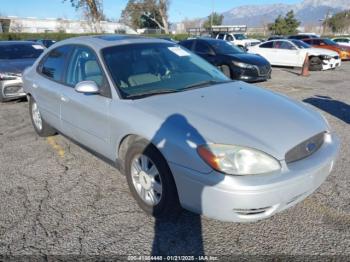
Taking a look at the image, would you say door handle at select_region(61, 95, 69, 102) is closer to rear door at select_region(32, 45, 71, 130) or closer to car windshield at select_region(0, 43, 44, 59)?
rear door at select_region(32, 45, 71, 130)

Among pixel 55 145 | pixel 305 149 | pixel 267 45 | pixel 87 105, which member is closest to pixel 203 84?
pixel 87 105

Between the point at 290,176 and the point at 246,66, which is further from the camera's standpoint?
the point at 246,66

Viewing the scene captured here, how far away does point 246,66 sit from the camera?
32.6ft

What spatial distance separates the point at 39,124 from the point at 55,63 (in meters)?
1.28

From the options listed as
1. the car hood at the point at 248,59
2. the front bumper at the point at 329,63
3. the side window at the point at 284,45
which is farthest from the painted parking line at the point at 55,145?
the side window at the point at 284,45

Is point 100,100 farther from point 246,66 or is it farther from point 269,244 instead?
point 246,66

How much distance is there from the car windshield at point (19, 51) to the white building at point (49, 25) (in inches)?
1788

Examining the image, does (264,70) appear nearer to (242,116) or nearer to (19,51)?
(19,51)

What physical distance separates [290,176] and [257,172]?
0.25 meters

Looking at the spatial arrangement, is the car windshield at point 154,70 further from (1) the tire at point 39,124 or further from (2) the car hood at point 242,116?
(1) the tire at point 39,124

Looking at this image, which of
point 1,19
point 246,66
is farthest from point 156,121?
point 1,19

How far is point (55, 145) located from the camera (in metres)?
4.96

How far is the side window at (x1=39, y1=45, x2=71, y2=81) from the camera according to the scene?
4.20 m

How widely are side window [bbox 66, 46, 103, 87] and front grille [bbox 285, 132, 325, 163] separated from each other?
2.02 meters
